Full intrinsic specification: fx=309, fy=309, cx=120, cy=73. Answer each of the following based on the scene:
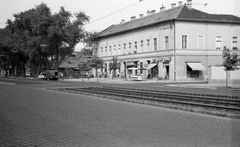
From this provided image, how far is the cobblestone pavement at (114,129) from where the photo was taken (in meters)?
7.49

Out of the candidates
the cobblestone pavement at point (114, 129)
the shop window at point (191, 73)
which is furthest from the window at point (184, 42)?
the cobblestone pavement at point (114, 129)

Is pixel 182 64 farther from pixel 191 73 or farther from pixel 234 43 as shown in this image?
pixel 234 43

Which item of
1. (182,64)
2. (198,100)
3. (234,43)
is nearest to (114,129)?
(198,100)

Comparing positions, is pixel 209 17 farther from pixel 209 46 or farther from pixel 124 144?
pixel 124 144

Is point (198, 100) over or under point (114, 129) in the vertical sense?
over

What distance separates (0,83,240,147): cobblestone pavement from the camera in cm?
749

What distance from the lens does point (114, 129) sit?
9164 millimetres

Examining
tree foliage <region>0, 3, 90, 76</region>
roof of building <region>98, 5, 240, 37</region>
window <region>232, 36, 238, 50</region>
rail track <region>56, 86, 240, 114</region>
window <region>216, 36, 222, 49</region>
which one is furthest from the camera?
tree foliage <region>0, 3, 90, 76</region>

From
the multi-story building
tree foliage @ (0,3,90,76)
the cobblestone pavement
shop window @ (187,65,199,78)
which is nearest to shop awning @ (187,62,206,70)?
the multi-story building

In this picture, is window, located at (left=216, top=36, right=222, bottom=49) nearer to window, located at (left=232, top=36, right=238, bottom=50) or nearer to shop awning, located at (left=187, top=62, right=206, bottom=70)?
window, located at (left=232, top=36, right=238, bottom=50)

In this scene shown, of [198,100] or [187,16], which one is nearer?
[198,100]

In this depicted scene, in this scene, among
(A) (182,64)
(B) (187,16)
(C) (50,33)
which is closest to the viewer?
(A) (182,64)

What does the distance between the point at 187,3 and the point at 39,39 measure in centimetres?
3319

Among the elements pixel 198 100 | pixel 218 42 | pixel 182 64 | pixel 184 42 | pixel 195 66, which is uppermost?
pixel 218 42
